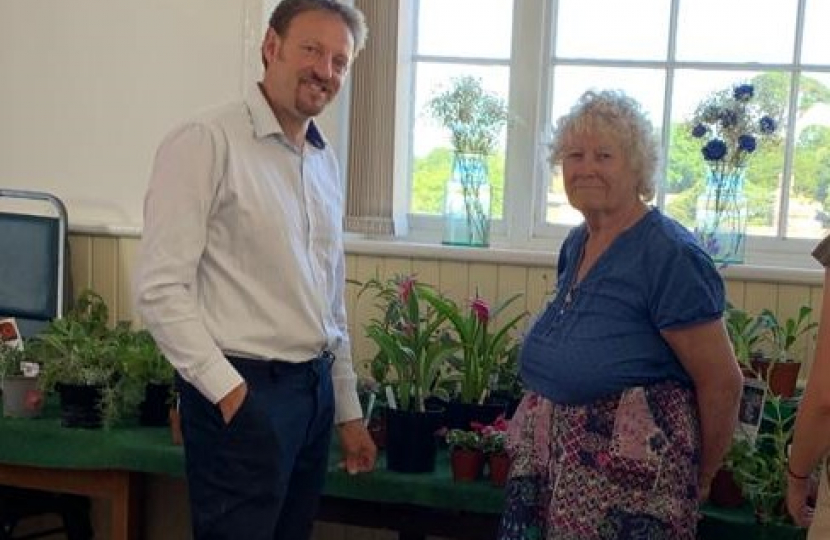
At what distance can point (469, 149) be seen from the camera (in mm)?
3203

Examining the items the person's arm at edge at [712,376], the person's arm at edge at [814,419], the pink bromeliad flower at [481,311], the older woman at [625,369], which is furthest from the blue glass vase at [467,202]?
the person's arm at edge at [814,419]

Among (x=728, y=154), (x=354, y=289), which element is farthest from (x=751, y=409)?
(x=354, y=289)

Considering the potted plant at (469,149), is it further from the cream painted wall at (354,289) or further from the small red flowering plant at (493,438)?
the small red flowering plant at (493,438)

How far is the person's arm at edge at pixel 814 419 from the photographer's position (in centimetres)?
167

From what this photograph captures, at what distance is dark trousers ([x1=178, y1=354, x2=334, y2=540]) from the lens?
6.18 feet

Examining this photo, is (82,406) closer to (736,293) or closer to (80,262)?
(80,262)

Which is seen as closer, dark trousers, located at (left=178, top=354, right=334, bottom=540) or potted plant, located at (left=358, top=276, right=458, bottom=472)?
dark trousers, located at (left=178, top=354, right=334, bottom=540)

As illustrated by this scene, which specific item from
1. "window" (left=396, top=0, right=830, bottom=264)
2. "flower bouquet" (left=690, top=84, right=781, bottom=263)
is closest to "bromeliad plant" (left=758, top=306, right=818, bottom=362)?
"flower bouquet" (left=690, top=84, right=781, bottom=263)

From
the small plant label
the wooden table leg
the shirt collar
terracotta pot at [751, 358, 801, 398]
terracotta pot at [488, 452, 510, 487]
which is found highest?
the shirt collar

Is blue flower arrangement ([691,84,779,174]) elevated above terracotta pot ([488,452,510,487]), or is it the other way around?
blue flower arrangement ([691,84,779,174])

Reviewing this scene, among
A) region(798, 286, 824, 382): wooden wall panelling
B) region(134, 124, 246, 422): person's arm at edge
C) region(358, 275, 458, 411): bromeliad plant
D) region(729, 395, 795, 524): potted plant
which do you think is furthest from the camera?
region(798, 286, 824, 382): wooden wall panelling

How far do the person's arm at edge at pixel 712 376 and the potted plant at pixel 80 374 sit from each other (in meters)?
1.43

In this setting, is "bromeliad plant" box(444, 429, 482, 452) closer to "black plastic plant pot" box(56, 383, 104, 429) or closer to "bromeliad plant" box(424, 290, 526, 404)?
"bromeliad plant" box(424, 290, 526, 404)

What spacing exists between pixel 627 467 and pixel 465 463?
0.55 meters
